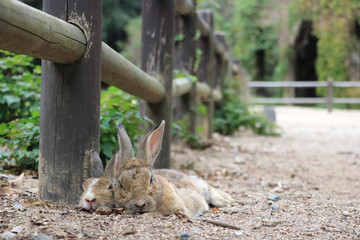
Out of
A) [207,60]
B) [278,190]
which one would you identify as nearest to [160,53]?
[278,190]

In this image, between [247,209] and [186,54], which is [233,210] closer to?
[247,209]

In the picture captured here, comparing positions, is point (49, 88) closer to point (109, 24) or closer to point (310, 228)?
point (310, 228)

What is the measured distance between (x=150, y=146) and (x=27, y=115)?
1906 mm

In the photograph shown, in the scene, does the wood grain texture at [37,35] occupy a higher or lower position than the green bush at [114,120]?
higher

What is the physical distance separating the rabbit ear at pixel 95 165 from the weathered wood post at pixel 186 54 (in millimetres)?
3516

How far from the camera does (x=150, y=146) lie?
9.19ft

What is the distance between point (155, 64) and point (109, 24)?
311 inches

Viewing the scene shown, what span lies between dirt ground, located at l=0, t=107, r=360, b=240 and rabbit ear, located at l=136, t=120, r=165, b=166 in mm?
320

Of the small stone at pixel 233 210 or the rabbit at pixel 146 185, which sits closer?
the rabbit at pixel 146 185

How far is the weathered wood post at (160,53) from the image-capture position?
4410 millimetres

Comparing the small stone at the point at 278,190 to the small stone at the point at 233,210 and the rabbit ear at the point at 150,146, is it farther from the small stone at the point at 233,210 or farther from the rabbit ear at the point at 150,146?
the rabbit ear at the point at 150,146

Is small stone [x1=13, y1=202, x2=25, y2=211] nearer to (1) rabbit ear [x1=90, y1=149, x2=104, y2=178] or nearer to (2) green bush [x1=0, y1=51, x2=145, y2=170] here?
(1) rabbit ear [x1=90, y1=149, x2=104, y2=178]

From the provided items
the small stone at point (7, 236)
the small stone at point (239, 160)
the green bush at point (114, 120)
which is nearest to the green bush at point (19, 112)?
the green bush at point (114, 120)

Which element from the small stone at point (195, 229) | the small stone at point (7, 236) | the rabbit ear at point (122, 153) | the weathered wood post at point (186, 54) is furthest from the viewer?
the weathered wood post at point (186, 54)
